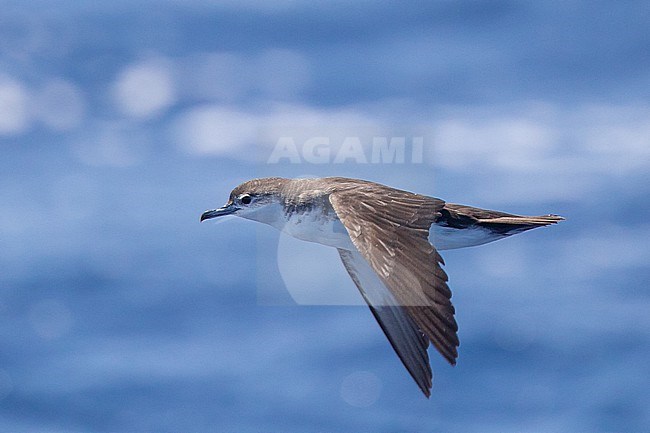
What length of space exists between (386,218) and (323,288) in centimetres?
171

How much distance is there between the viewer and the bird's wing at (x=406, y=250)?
6848 mm

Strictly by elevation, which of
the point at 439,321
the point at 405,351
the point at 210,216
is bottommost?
the point at 405,351

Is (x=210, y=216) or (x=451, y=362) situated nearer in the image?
(x=451, y=362)

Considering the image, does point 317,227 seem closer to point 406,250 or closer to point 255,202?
point 255,202

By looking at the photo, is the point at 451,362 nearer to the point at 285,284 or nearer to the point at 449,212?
the point at 285,284

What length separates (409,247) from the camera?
24.3 ft

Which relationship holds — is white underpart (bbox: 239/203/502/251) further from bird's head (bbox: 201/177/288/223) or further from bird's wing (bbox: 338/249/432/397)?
bird's wing (bbox: 338/249/432/397)

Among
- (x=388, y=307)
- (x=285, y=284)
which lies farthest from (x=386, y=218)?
(x=388, y=307)

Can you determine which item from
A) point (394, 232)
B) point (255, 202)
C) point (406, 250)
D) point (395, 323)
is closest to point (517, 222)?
point (395, 323)

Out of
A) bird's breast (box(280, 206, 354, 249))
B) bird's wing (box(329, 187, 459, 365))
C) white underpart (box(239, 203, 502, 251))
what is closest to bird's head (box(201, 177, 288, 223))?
white underpart (box(239, 203, 502, 251))

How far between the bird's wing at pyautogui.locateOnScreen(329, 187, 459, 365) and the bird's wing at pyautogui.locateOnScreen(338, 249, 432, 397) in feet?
2.73

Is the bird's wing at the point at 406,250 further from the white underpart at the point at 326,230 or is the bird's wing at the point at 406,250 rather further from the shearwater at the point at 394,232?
the white underpart at the point at 326,230

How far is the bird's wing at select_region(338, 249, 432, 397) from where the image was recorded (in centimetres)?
834

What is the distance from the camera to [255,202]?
8953 mm
